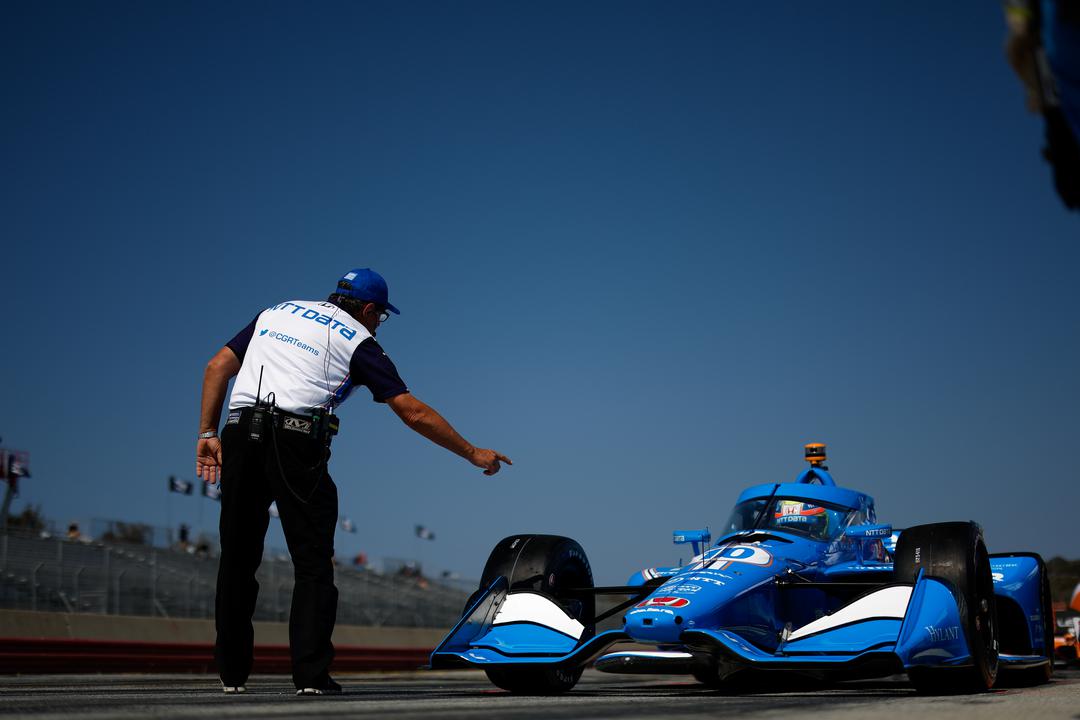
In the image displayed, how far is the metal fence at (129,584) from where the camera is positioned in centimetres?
1850

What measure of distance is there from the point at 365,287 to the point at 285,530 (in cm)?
138

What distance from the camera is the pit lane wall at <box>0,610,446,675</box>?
44.5 ft

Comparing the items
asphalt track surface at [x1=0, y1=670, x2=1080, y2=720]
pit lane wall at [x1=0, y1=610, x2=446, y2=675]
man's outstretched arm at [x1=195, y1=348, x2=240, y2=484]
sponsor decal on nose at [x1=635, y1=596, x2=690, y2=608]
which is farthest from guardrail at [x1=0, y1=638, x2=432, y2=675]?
sponsor decal on nose at [x1=635, y1=596, x2=690, y2=608]

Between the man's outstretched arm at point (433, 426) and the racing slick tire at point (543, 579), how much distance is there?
66.4 inches

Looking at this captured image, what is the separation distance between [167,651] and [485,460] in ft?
42.4

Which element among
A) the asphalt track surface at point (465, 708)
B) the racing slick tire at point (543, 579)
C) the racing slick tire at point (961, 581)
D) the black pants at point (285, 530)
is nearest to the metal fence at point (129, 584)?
the racing slick tire at point (543, 579)

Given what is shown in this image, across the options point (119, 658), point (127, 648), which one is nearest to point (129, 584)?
point (127, 648)

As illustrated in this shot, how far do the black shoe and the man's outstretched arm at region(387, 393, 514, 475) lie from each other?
4.35 ft

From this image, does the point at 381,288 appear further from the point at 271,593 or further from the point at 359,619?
the point at 359,619

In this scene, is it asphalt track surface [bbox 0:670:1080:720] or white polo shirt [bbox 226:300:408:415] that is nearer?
asphalt track surface [bbox 0:670:1080:720]

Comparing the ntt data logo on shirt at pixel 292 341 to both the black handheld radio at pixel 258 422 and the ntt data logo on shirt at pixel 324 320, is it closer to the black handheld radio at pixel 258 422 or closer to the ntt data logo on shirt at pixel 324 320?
the ntt data logo on shirt at pixel 324 320

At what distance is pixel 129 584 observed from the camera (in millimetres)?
20219

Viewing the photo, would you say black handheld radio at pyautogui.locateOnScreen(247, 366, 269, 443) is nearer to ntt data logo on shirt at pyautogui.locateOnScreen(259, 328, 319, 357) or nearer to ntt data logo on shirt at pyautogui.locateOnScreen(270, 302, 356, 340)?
ntt data logo on shirt at pyautogui.locateOnScreen(259, 328, 319, 357)

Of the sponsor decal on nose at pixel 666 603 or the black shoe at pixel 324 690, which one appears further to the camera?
the sponsor decal on nose at pixel 666 603
